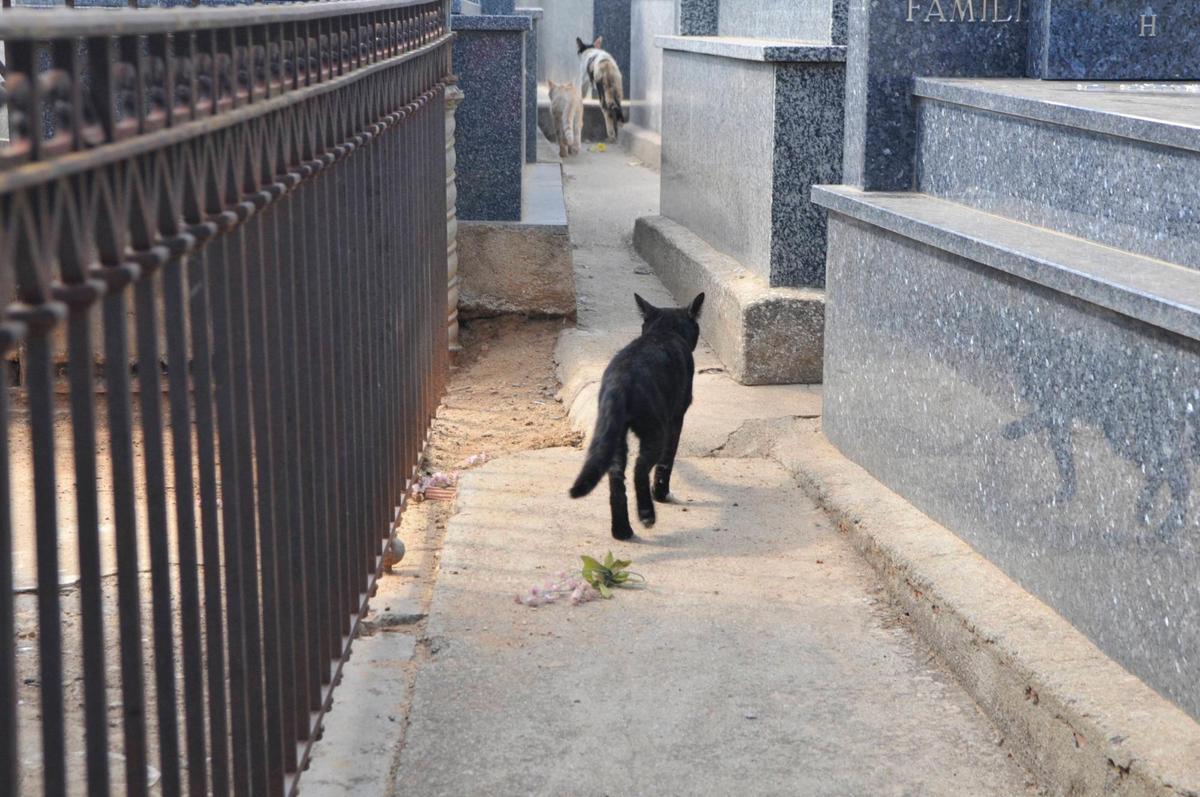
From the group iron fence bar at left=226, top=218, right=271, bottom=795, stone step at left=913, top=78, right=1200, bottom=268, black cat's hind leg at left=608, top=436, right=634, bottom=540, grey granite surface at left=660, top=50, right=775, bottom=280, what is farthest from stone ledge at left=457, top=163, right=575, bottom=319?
iron fence bar at left=226, top=218, right=271, bottom=795

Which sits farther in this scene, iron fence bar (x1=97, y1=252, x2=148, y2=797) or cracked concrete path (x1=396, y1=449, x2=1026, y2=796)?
cracked concrete path (x1=396, y1=449, x2=1026, y2=796)

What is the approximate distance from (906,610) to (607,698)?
2.91 ft

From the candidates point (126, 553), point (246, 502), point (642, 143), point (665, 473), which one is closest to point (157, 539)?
point (126, 553)

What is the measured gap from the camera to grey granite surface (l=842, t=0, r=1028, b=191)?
15.3 feet

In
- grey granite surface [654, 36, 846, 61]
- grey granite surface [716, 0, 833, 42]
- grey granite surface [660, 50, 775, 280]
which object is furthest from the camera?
grey granite surface [716, 0, 833, 42]

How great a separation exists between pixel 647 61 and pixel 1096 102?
1207 cm

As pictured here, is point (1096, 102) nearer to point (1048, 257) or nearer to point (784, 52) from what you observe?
point (1048, 257)

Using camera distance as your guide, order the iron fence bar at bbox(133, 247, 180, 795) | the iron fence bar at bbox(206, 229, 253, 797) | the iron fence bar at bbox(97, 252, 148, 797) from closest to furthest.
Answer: the iron fence bar at bbox(97, 252, 148, 797) → the iron fence bar at bbox(133, 247, 180, 795) → the iron fence bar at bbox(206, 229, 253, 797)

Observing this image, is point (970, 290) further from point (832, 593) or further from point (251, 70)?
point (251, 70)

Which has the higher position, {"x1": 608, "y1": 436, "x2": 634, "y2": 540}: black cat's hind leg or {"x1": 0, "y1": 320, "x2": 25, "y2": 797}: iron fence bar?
{"x1": 0, "y1": 320, "x2": 25, "y2": 797}: iron fence bar

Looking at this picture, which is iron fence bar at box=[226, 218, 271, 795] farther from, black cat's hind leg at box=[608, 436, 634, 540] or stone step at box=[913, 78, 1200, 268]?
black cat's hind leg at box=[608, 436, 634, 540]

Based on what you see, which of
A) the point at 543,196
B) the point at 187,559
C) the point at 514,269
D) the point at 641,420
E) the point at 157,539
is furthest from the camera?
the point at 543,196

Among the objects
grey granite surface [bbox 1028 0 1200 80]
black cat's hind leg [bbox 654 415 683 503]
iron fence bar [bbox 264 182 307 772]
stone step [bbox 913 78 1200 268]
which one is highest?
grey granite surface [bbox 1028 0 1200 80]

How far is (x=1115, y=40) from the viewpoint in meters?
4.94
